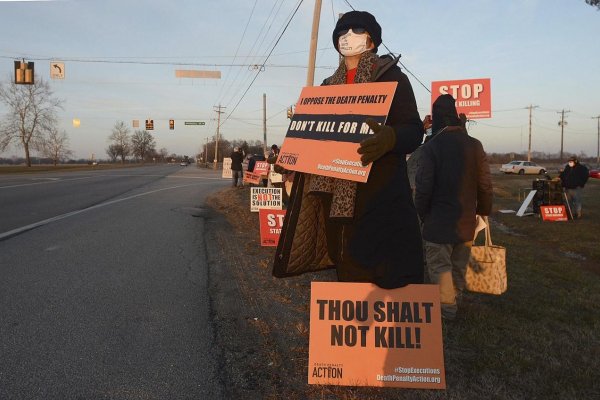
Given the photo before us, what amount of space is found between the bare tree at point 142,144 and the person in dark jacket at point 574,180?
129m

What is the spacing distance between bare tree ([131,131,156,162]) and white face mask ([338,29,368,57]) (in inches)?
5336

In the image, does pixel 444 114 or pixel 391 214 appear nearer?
pixel 391 214

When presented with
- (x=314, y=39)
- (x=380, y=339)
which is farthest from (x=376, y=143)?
(x=314, y=39)

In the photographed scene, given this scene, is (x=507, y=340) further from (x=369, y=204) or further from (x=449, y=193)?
(x=369, y=204)

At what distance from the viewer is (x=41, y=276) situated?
16.7 ft

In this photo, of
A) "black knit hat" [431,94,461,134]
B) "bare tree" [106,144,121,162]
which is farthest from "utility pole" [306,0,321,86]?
"bare tree" [106,144,121,162]

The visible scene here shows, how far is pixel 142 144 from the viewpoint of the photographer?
136m

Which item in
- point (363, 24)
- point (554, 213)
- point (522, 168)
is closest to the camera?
point (363, 24)

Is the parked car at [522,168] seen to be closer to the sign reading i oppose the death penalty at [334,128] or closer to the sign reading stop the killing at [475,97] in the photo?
the sign reading stop the killing at [475,97]

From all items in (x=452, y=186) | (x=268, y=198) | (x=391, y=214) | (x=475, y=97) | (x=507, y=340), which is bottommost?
(x=507, y=340)

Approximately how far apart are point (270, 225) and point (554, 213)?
981 centimetres

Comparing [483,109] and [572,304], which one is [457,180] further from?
[483,109]

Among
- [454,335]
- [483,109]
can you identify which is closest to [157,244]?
[454,335]

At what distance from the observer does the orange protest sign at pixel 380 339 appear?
2488mm
